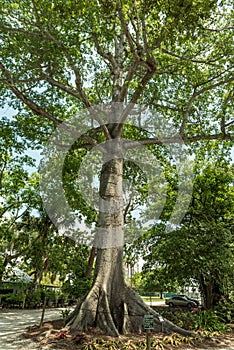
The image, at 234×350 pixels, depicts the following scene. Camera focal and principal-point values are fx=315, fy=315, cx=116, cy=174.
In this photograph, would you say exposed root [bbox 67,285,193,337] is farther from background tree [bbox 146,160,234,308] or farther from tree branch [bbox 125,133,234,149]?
tree branch [bbox 125,133,234,149]

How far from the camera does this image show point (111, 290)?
26.1 feet

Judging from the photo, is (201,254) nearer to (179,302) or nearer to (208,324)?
(208,324)

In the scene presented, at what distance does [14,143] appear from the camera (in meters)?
11.4

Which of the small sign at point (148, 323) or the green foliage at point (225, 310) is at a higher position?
the green foliage at point (225, 310)

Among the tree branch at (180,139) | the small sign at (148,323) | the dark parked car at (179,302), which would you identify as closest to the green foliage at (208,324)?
the small sign at (148,323)

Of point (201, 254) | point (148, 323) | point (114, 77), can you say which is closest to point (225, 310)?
point (201, 254)

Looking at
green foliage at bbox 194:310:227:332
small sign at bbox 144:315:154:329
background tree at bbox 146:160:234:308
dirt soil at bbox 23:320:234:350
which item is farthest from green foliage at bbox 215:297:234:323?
small sign at bbox 144:315:154:329

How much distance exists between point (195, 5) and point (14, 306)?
20.5m

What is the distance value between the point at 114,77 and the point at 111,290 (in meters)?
6.98

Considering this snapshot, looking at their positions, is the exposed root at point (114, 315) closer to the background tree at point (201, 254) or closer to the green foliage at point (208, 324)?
the green foliage at point (208, 324)

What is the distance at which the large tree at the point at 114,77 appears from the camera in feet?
23.1

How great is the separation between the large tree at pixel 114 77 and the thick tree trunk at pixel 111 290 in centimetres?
2

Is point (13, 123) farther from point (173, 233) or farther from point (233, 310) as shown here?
point (233, 310)

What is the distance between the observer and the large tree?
23.1 ft
